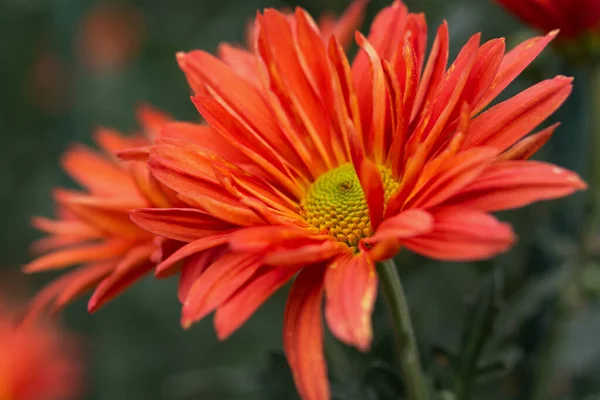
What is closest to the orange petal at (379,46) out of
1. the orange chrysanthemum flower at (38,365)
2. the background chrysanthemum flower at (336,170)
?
the background chrysanthemum flower at (336,170)

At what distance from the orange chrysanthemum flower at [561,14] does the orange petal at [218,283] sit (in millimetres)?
301

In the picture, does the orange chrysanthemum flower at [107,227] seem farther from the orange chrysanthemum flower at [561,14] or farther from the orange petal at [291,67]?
the orange chrysanthemum flower at [561,14]

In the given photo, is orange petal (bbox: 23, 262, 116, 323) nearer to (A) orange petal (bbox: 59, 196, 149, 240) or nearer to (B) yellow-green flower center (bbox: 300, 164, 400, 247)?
(A) orange petal (bbox: 59, 196, 149, 240)

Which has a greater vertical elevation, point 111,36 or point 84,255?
point 111,36

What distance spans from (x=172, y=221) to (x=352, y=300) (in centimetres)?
13

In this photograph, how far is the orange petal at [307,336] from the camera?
388mm

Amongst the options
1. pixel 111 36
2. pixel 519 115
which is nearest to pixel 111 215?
pixel 519 115

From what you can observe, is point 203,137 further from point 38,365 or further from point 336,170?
point 38,365

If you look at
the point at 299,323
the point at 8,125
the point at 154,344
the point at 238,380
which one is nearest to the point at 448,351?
the point at 299,323

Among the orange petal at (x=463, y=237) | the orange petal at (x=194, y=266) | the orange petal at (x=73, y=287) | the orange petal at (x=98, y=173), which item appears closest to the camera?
the orange petal at (x=463, y=237)

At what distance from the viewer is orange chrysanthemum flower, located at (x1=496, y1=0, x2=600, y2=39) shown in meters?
0.57

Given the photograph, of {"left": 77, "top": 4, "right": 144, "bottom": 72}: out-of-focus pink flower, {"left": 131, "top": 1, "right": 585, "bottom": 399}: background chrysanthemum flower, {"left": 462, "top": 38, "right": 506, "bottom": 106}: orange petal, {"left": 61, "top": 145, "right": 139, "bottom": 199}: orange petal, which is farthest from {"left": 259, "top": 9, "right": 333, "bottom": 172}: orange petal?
{"left": 77, "top": 4, "right": 144, "bottom": 72}: out-of-focus pink flower


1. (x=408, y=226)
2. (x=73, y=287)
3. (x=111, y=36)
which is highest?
(x=111, y=36)

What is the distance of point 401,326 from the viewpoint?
0.46 metres
